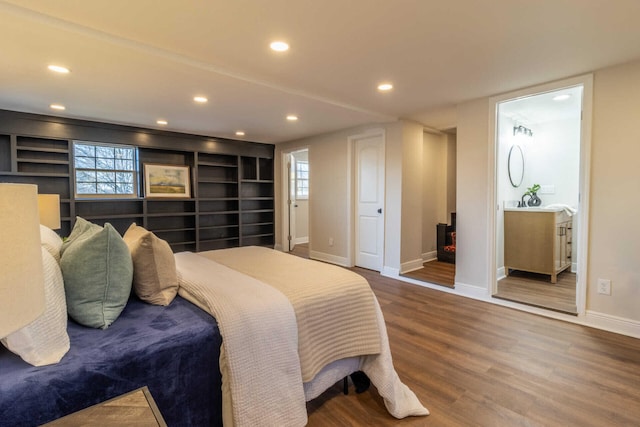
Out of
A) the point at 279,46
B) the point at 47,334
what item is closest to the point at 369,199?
the point at 279,46

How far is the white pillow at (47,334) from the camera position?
39.3 inches

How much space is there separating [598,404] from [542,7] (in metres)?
2.26

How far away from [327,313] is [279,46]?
184cm

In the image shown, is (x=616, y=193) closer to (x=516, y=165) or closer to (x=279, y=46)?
(x=516, y=165)

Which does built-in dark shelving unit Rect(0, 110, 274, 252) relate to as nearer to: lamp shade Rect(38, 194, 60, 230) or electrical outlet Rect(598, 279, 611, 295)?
lamp shade Rect(38, 194, 60, 230)

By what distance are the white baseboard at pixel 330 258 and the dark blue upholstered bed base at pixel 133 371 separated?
3.76 metres

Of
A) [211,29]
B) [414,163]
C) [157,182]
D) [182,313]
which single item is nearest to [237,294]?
[182,313]

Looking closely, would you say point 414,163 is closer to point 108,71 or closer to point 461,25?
point 461,25

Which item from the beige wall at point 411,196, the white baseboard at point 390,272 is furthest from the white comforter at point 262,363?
the beige wall at point 411,196

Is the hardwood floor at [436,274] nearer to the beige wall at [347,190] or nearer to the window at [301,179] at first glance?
the beige wall at [347,190]

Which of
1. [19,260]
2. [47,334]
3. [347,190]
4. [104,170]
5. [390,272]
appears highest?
[104,170]

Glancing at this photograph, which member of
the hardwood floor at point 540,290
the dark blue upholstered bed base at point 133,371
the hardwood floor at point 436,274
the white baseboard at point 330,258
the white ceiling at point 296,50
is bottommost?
the hardwood floor at point 540,290

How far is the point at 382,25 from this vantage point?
197 cm

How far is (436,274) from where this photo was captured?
445 cm
